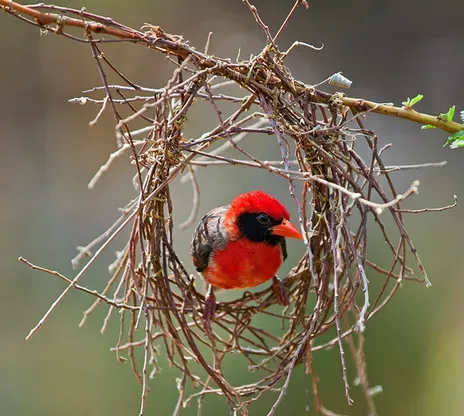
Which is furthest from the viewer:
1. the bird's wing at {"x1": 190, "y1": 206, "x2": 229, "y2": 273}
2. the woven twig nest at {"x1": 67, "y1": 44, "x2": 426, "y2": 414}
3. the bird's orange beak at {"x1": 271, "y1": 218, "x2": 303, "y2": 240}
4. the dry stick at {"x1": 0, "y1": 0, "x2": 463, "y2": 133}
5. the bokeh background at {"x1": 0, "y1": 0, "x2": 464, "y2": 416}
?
the bokeh background at {"x1": 0, "y1": 0, "x2": 464, "y2": 416}

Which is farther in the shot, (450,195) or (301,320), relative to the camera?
(450,195)

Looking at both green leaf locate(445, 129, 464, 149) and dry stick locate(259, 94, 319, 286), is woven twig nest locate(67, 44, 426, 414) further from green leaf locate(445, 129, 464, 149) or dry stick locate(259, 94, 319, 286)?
green leaf locate(445, 129, 464, 149)

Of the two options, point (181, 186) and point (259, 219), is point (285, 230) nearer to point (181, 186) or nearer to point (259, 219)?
point (259, 219)

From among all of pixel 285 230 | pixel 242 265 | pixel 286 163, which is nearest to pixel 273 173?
pixel 286 163

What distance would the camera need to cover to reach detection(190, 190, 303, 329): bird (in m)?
2.06

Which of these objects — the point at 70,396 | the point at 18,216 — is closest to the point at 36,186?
the point at 18,216

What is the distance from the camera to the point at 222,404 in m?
3.45

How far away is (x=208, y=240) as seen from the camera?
219 centimetres

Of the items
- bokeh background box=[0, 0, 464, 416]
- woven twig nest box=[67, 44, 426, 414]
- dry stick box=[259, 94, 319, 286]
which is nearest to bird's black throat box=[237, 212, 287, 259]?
woven twig nest box=[67, 44, 426, 414]

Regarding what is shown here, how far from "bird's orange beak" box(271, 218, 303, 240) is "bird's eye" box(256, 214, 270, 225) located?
0.11 feet

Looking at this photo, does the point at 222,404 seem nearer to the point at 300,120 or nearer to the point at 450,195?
the point at 300,120

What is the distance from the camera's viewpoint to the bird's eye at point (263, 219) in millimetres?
2080

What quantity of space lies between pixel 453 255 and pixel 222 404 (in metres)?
1.71

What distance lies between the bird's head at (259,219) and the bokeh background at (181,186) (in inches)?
49.1
